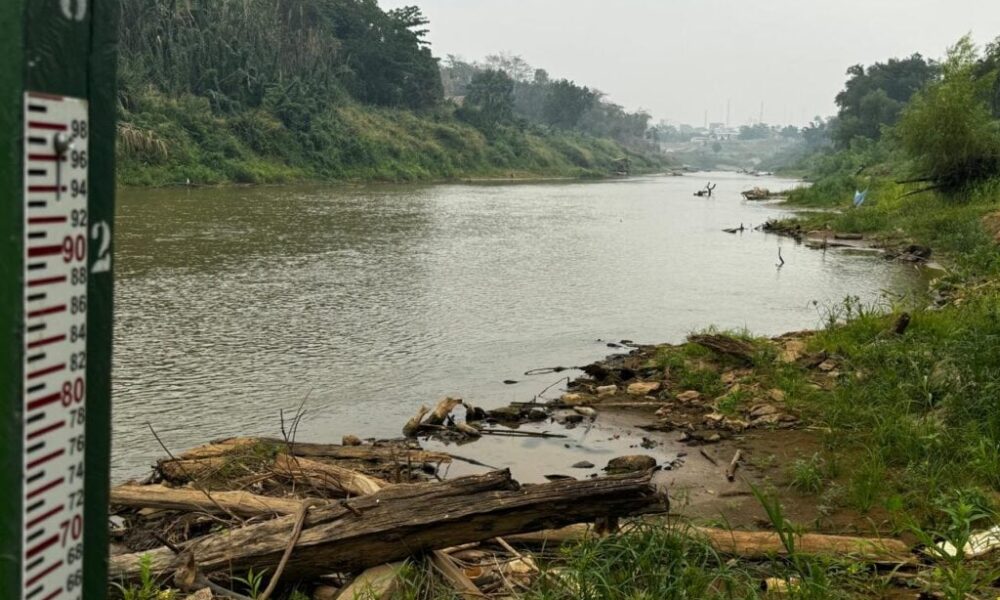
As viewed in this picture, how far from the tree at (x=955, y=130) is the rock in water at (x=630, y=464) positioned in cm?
2011

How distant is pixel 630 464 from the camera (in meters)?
6.35

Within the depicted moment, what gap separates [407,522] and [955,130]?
23.6 meters

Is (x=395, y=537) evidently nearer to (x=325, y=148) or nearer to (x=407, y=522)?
(x=407, y=522)

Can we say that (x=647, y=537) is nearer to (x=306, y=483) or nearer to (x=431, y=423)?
(x=306, y=483)

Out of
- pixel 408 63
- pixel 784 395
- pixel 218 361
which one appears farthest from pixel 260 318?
pixel 408 63

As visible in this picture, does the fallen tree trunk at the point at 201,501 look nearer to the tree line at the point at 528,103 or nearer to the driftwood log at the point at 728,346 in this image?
the driftwood log at the point at 728,346

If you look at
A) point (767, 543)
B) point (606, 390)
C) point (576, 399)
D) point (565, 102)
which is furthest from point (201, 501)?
point (565, 102)

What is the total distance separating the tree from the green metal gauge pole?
25.0 m

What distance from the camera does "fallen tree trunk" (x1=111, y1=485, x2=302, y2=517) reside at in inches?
156

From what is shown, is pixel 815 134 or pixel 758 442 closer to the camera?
pixel 758 442

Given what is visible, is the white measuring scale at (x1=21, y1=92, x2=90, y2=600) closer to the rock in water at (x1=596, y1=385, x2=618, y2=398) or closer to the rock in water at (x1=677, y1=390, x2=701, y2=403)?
the rock in water at (x1=677, y1=390, x2=701, y2=403)

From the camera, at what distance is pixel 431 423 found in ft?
24.8

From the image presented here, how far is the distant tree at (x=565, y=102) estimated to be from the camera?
95.2 meters

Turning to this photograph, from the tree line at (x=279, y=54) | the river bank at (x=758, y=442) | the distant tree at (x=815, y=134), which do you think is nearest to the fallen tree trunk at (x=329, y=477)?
the river bank at (x=758, y=442)
